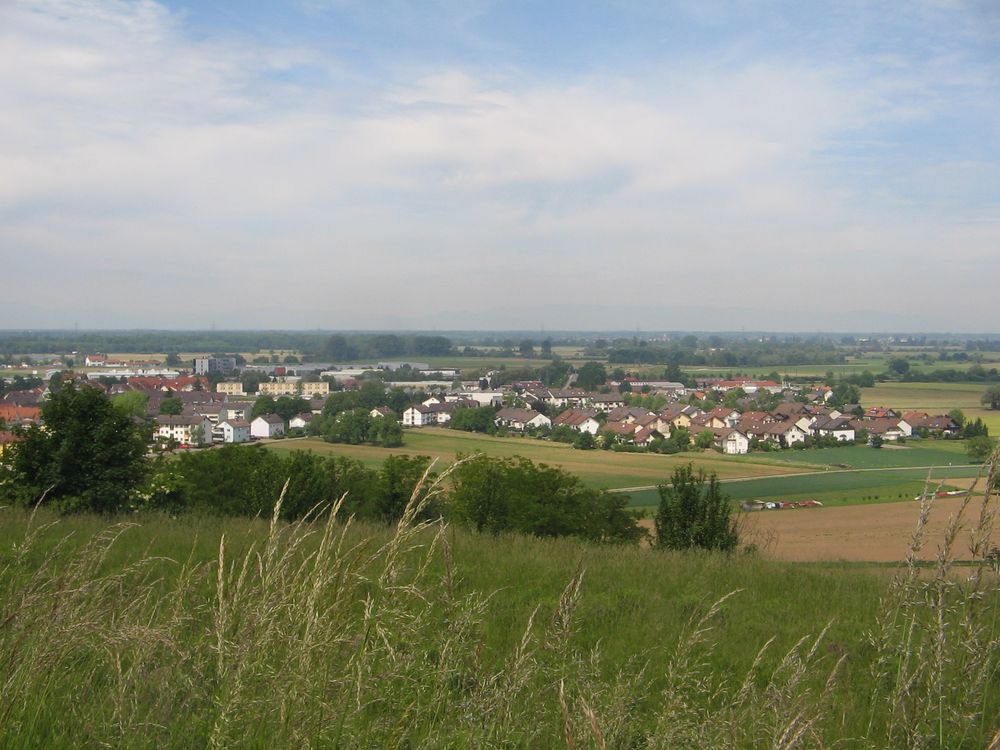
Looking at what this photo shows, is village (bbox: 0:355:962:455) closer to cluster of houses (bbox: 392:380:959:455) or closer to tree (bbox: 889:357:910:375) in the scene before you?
cluster of houses (bbox: 392:380:959:455)

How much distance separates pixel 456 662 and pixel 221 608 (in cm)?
92

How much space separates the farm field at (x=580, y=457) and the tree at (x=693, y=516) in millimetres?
14288

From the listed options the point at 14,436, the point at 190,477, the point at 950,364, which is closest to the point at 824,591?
the point at 14,436

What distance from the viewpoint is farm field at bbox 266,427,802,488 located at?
32.9 metres

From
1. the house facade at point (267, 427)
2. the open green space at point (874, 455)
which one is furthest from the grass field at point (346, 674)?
the house facade at point (267, 427)

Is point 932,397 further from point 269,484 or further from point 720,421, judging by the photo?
point 269,484

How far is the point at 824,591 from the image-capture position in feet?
25.2

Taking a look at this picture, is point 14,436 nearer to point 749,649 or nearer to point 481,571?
point 481,571

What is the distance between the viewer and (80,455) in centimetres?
1411

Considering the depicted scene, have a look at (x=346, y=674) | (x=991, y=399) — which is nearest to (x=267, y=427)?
(x=346, y=674)

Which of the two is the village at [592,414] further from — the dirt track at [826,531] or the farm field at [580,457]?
the dirt track at [826,531]

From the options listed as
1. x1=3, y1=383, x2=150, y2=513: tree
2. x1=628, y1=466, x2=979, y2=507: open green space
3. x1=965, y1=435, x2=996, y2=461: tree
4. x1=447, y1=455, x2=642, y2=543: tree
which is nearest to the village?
x1=628, y1=466, x2=979, y2=507: open green space

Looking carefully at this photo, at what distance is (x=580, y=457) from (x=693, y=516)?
1074 inches

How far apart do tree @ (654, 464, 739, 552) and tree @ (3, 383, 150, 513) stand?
386 inches
